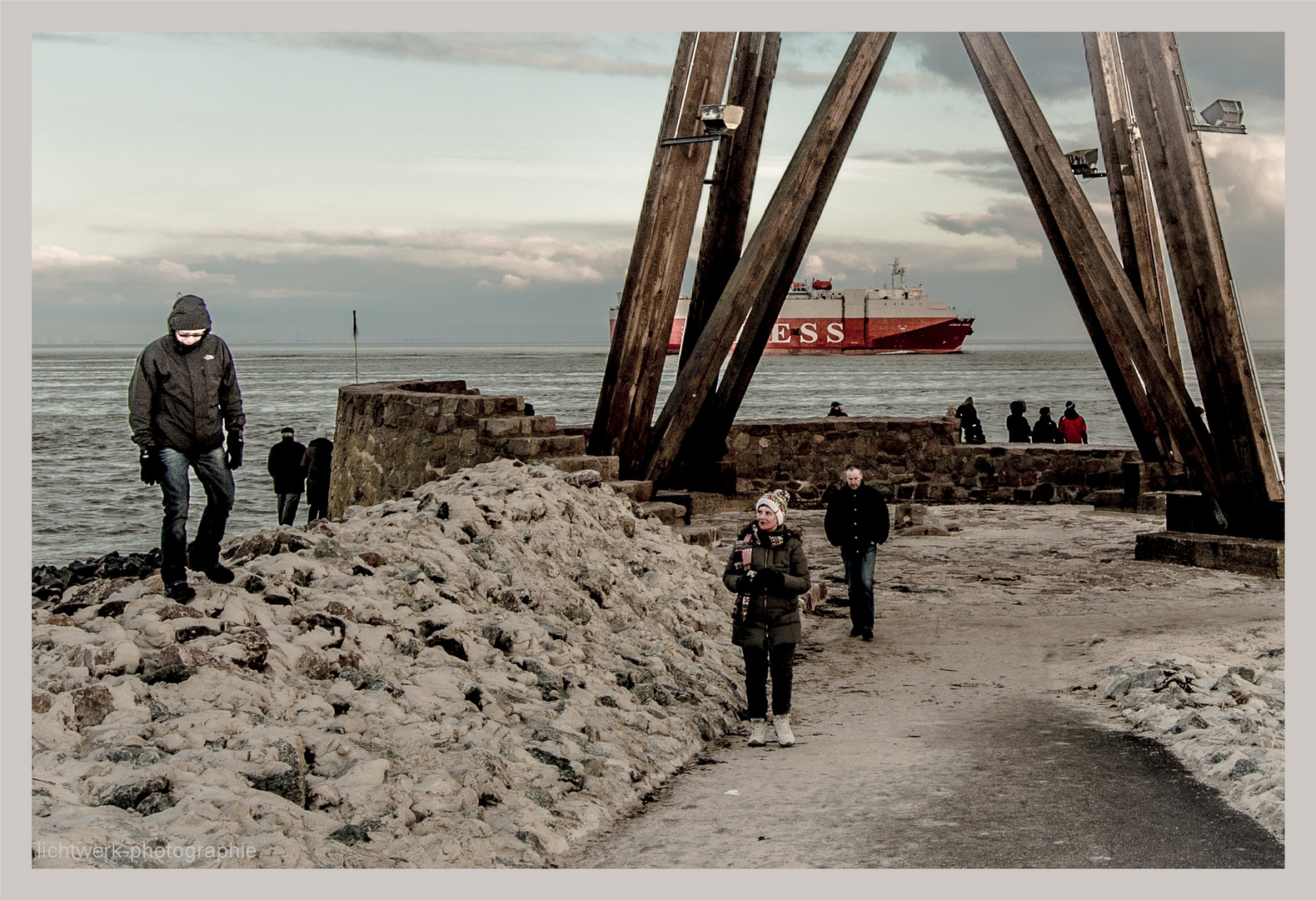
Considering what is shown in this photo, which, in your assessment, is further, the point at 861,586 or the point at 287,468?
the point at 287,468

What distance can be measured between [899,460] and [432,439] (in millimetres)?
8305

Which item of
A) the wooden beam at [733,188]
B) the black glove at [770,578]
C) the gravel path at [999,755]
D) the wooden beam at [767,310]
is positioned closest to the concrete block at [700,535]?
the gravel path at [999,755]

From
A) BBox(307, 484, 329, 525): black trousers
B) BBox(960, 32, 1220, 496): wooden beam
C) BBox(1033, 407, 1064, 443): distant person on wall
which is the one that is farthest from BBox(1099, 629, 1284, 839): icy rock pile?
BBox(1033, 407, 1064, 443): distant person on wall

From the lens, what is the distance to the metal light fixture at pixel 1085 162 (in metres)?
15.6

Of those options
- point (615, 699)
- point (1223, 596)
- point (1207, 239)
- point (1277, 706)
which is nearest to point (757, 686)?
point (615, 699)

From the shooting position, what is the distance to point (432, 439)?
11.6 metres

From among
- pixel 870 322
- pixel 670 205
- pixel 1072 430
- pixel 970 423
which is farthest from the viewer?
pixel 870 322

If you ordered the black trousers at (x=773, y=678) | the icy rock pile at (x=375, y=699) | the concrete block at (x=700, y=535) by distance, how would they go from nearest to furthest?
the icy rock pile at (x=375, y=699), the black trousers at (x=773, y=678), the concrete block at (x=700, y=535)

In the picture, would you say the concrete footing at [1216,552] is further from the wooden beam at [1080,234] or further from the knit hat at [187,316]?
the knit hat at [187,316]

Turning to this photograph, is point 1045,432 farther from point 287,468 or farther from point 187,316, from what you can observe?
point 187,316

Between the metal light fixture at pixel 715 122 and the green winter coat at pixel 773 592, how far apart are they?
6052mm

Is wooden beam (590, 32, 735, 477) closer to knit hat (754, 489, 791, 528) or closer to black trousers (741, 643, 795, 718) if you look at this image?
knit hat (754, 489, 791, 528)

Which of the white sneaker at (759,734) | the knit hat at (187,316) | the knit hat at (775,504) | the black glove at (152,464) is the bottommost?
the white sneaker at (759,734)

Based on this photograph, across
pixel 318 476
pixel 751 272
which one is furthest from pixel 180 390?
pixel 318 476
